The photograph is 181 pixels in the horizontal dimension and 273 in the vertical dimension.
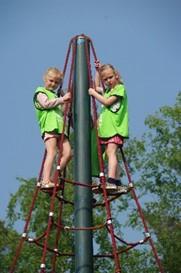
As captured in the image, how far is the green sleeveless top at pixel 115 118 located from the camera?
5758mm

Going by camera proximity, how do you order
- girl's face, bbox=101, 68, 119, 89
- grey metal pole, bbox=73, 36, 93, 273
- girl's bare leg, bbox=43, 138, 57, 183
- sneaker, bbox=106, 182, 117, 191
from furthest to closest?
girl's face, bbox=101, 68, 119, 89 → girl's bare leg, bbox=43, 138, 57, 183 → sneaker, bbox=106, 182, 117, 191 → grey metal pole, bbox=73, 36, 93, 273

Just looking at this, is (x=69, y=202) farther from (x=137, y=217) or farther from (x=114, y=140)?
(x=137, y=217)

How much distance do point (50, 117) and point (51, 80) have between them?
16.1 inches

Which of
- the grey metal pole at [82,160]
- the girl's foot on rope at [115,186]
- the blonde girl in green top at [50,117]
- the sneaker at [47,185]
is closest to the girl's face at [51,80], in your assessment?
the blonde girl in green top at [50,117]

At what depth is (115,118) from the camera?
18.9 ft

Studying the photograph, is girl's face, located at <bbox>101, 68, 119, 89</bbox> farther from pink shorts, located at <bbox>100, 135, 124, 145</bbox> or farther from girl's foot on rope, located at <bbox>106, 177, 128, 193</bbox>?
girl's foot on rope, located at <bbox>106, 177, 128, 193</bbox>

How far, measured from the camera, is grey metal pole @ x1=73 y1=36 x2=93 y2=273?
16.5 ft

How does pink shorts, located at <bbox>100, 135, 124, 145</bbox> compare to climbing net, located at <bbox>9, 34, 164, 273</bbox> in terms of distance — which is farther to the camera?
pink shorts, located at <bbox>100, 135, 124, 145</bbox>

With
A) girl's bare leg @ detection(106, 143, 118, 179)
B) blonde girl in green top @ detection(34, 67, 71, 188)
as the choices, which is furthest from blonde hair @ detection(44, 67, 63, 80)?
girl's bare leg @ detection(106, 143, 118, 179)

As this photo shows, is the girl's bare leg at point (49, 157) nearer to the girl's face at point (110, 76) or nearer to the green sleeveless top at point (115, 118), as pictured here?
the green sleeveless top at point (115, 118)

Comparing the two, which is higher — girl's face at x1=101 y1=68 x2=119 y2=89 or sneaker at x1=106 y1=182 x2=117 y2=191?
girl's face at x1=101 y1=68 x2=119 y2=89

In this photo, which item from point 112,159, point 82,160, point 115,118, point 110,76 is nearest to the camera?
point 82,160

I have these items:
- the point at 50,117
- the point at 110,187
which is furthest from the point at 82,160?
the point at 50,117

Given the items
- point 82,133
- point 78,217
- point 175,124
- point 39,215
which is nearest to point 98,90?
point 82,133
